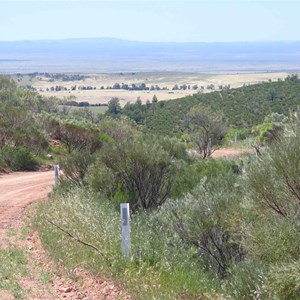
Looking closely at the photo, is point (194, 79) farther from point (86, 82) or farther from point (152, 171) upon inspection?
point (152, 171)

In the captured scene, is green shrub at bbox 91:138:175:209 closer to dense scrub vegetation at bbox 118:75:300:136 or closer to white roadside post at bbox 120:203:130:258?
white roadside post at bbox 120:203:130:258

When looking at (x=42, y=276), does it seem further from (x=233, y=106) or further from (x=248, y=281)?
(x=233, y=106)

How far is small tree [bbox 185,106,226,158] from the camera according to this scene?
1232 inches

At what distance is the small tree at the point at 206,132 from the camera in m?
31.3

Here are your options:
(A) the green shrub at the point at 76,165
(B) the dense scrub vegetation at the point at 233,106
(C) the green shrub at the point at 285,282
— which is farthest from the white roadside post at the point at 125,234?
(B) the dense scrub vegetation at the point at 233,106

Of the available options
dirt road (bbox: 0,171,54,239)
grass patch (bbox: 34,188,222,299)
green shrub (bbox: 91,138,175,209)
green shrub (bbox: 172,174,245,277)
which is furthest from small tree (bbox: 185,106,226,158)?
green shrub (bbox: 172,174,245,277)

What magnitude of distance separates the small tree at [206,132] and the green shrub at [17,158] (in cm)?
1089

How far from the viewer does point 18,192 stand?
15.4m

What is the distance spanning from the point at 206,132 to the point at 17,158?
13.2 metres

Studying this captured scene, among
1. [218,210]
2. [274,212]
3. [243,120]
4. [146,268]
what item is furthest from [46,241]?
[243,120]

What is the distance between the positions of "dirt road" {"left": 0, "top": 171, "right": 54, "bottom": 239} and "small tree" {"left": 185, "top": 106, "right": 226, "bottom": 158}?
41.8 ft

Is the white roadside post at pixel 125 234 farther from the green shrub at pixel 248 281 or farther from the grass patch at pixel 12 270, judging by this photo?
the green shrub at pixel 248 281

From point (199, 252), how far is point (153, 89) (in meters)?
144

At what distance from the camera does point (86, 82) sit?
616 ft
